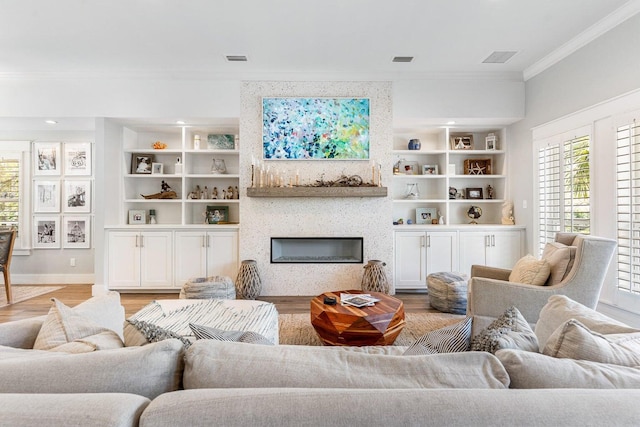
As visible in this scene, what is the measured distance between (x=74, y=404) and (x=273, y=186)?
3.86 meters

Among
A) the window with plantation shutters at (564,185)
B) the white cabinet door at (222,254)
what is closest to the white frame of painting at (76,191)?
the white cabinet door at (222,254)

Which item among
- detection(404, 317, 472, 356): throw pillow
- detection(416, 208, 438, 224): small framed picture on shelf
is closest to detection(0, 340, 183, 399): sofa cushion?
detection(404, 317, 472, 356): throw pillow

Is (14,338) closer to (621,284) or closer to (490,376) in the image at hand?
(490,376)

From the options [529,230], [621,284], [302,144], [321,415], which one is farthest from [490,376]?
[529,230]

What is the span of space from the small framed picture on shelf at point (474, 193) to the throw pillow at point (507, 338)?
14.3ft

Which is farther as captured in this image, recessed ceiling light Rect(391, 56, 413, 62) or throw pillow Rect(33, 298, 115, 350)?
recessed ceiling light Rect(391, 56, 413, 62)

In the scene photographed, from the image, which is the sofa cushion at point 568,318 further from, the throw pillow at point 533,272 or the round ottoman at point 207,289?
the round ottoman at point 207,289

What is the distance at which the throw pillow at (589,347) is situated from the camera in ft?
3.13

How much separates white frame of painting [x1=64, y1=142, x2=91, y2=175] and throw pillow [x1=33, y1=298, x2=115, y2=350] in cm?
508

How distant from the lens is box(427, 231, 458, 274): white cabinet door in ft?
15.2

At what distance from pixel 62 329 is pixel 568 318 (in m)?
1.91

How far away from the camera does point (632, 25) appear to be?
2957mm

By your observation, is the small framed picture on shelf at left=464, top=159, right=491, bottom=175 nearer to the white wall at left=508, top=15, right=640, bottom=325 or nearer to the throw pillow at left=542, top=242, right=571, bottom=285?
the white wall at left=508, top=15, right=640, bottom=325

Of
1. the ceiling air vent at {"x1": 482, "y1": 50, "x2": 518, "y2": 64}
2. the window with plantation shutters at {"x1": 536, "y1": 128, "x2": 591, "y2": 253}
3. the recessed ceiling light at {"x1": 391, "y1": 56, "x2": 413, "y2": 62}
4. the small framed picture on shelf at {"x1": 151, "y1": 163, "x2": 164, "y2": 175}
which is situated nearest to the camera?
the window with plantation shutters at {"x1": 536, "y1": 128, "x2": 591, "y2": 253}
